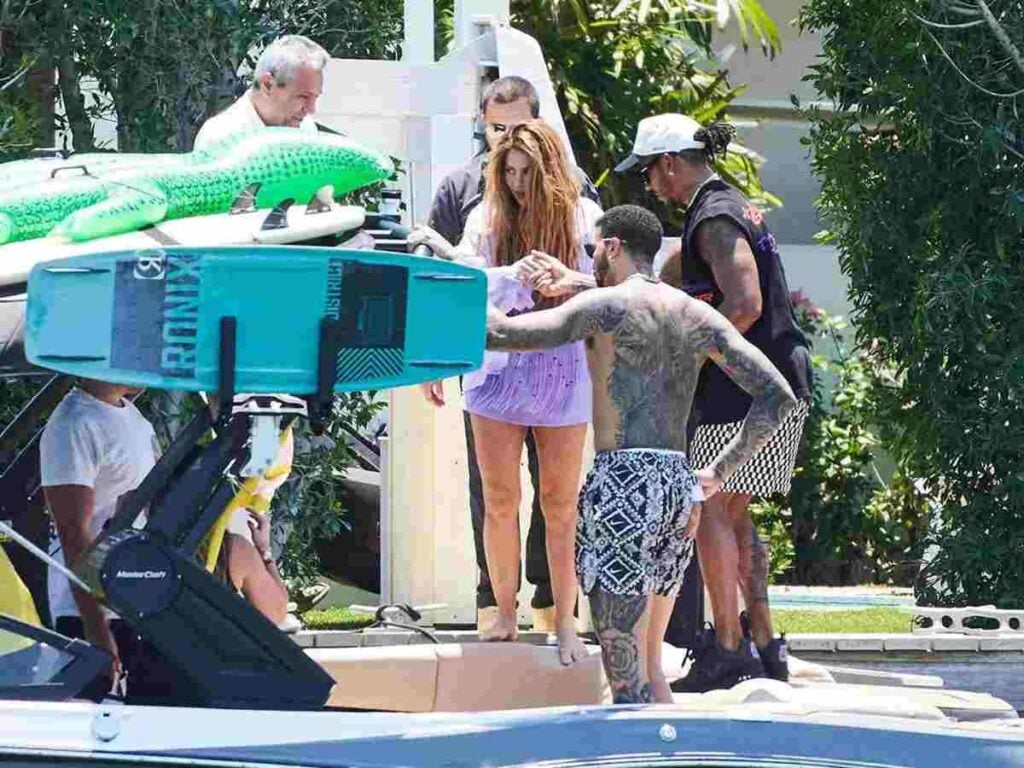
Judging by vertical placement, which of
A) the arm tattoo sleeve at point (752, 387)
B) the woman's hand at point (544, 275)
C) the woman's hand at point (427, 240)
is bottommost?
the arm tattoo sleeve at point (752, 387)

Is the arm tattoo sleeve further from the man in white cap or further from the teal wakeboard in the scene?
the teal wakeboard

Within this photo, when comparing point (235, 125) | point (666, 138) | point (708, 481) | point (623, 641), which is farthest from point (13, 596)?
point (666, 138)

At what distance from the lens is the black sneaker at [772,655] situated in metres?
6.06

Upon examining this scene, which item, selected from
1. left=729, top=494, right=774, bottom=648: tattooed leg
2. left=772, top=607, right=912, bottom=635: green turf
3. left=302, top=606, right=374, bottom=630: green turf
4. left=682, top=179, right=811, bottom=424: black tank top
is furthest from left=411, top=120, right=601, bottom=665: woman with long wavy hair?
left=772, top=607, right=912, bottom=635: green turf

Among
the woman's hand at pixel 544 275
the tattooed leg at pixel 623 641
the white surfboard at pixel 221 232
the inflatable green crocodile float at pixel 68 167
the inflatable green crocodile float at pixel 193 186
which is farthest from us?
the woman's hand at pixel 544 275

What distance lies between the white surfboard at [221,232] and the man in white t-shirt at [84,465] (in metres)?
0.42

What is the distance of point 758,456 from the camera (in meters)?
6.18

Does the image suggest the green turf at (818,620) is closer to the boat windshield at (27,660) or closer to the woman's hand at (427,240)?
the woman's hand at (427,240)

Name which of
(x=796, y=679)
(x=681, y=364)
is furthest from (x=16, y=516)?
(x=796, y=679)

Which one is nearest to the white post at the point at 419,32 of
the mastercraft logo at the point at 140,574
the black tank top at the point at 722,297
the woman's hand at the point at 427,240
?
the black tank top at the point at 722,297

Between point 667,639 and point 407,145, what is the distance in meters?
2.36

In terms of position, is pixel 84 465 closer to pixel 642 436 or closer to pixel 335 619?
pixel 642 436

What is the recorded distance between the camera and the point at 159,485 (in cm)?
428

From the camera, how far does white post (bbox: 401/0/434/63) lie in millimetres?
8203
